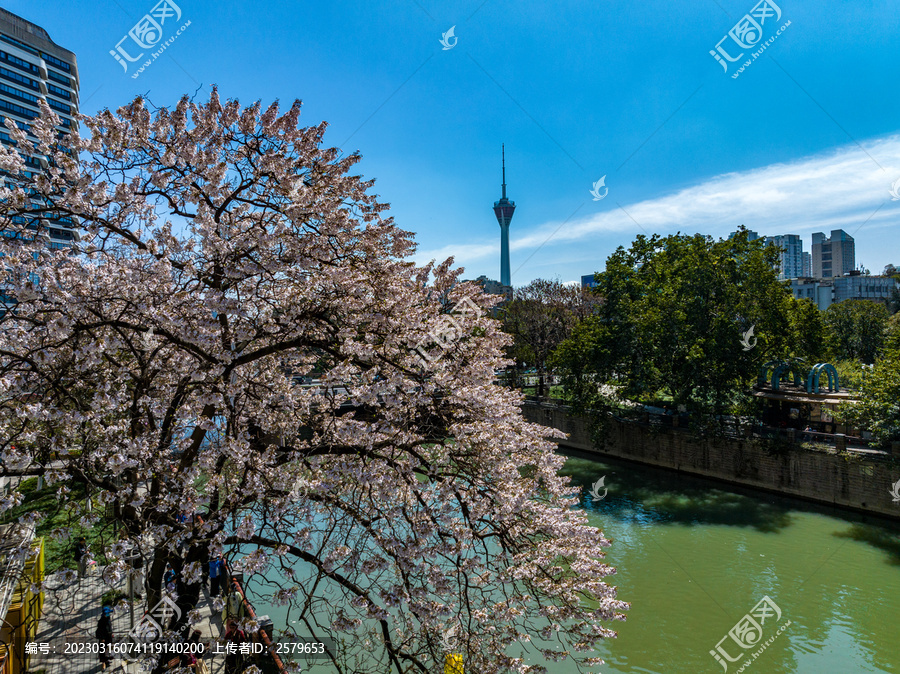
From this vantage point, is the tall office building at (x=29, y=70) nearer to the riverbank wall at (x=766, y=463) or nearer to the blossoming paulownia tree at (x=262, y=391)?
the riverbank wall at (x=766, y=463)

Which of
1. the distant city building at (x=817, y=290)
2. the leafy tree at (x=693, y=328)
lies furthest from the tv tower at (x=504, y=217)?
the leafy tree at (x=693, y=328)

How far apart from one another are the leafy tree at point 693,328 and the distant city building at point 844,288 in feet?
211

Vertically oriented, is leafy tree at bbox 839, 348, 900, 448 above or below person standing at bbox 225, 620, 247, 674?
above

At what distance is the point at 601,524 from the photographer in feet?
53.0

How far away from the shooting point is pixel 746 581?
12336 mm

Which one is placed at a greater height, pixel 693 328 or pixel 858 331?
pixel 858 331

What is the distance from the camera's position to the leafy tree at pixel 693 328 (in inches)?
766

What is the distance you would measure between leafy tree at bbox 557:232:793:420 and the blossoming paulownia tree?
1649 cm

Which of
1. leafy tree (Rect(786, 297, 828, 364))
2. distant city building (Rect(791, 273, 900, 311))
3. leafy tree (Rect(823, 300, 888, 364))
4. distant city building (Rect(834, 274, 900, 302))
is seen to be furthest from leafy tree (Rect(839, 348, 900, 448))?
distant city building (Rect(834, 274, 900, 302))

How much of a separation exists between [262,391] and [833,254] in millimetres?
152208

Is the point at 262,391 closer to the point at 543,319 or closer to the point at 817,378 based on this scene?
the point at 817,378

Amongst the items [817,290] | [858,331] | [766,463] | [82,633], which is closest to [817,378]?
[766,463]

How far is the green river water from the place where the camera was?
9.49 m

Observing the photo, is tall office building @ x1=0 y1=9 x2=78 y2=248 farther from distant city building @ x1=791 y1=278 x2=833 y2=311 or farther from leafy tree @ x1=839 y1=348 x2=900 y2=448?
distant city building @ x1=791 y1=278 x2=833 y2=311
